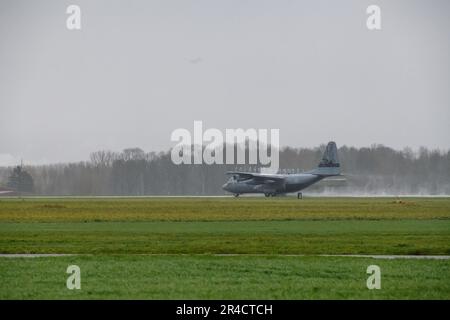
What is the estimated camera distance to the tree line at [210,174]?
101438mm

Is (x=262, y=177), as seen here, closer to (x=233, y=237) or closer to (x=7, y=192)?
(x=7, y=192)

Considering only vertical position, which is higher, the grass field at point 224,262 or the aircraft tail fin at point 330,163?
the aircraft tail fin at point 330,163

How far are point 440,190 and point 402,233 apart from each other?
73239 millimetres

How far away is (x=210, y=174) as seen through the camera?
461ft

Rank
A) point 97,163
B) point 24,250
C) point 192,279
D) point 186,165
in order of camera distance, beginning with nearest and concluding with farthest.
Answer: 1. point 192,279
2. point 24,250
3. point 97,163
4. point 186,165

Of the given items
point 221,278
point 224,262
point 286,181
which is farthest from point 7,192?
point 221,278

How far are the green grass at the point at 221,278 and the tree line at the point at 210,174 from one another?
3120 inches

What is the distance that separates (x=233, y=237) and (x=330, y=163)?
213 ft

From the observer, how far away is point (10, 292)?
15695 mm

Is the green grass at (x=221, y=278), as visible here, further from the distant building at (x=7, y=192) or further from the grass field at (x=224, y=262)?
the distant building at (x=7, y=192)

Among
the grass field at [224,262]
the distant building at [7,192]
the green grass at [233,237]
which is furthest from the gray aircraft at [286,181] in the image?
the grass field at [224,262]
